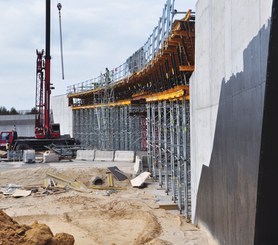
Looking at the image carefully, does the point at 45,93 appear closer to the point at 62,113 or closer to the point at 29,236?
the point at 62,113

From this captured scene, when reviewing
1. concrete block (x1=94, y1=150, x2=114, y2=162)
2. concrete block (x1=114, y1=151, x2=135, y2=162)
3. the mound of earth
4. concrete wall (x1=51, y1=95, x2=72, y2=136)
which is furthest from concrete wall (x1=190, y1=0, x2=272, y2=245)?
concrete wall (x1=51, y1=95, x2=72, y2=136)

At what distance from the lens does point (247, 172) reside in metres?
5.85

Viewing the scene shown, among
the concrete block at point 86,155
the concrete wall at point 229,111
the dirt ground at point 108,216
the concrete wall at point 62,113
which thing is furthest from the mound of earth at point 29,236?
the concrete wall at point 62,113

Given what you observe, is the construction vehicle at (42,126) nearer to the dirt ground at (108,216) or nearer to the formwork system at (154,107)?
the formwork system at (154,107)

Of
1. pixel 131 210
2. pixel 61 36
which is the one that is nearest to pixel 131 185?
pixel 131 210

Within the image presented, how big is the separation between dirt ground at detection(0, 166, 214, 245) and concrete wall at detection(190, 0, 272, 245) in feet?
3.85

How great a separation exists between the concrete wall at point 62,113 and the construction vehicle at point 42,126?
805cm

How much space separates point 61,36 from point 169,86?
2881 cm

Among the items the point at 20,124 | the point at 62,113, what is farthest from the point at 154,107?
the point at 20,124

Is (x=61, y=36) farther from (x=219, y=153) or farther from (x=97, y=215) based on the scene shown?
(x=219, y=153)

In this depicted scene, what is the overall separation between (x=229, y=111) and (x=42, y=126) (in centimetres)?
3284

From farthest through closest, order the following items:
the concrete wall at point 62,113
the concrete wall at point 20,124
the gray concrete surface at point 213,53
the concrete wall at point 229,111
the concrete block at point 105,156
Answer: the concrete wall at point 20,124, the concrete wall at point 62,113, the concrete block at point 105,156, the gray concrete surface at point 213,53, the concrete wall at point 229,111

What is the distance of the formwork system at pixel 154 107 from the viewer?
43.3 feet

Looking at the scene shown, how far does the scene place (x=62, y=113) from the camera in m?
50.5
